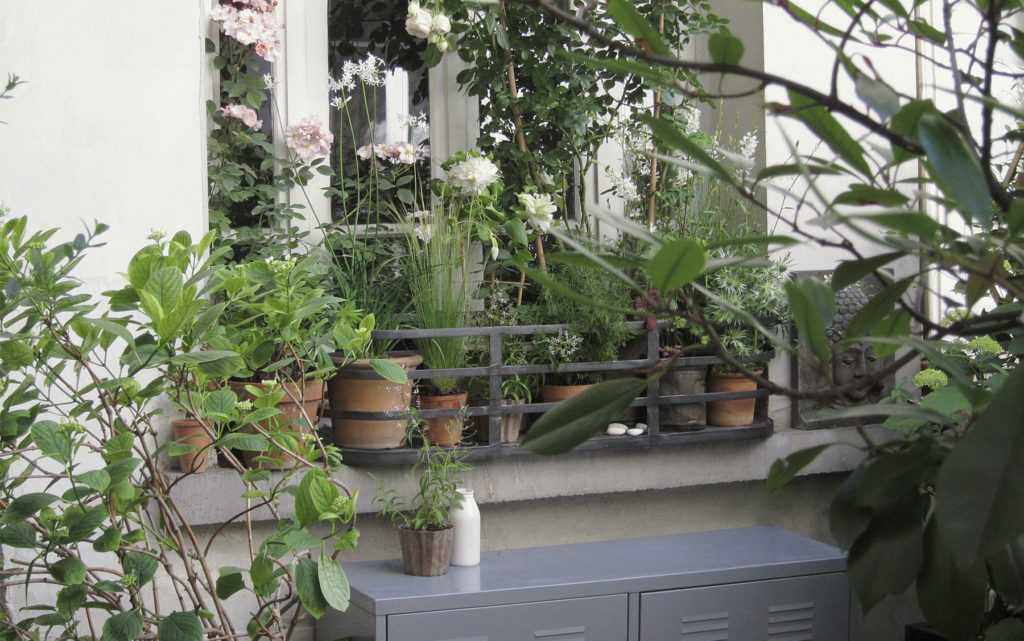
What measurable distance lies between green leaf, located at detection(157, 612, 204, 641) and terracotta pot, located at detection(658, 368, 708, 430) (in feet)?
5.48

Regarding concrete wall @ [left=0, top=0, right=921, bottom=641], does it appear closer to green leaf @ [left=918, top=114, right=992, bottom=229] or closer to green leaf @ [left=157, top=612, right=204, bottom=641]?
green leaf @ [left=157, top=612, right=204, bottom=641]

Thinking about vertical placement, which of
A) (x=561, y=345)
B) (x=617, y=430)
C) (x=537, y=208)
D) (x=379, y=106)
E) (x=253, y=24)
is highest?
(x=253, y=24)

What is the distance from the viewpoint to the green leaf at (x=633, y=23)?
451 mm

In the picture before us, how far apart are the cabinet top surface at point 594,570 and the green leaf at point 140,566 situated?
881mm

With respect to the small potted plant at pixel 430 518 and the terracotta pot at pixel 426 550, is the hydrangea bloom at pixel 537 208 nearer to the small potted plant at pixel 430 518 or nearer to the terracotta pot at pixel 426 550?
the small potted plant at pixel 430 518

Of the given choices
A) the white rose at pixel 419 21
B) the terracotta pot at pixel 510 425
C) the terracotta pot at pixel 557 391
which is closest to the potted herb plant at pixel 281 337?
the terracotta pot at pixel 510 425

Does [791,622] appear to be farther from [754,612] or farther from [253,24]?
[253,24]

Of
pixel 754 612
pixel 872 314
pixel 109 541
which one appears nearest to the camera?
pixel 872 314

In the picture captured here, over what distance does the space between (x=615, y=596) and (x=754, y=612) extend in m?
0.38

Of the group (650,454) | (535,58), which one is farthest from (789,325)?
(535,58)

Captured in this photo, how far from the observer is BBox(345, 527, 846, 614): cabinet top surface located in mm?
2404

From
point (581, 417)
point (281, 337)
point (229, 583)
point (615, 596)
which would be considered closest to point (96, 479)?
point (229, 583)

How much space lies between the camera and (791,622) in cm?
271

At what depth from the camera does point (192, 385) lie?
202cm
